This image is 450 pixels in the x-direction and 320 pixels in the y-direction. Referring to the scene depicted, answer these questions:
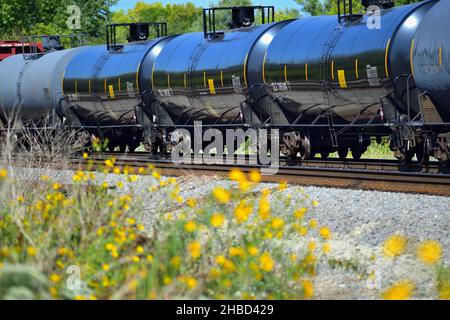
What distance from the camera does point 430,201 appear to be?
13.6 m

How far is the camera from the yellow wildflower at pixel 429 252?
332 inches

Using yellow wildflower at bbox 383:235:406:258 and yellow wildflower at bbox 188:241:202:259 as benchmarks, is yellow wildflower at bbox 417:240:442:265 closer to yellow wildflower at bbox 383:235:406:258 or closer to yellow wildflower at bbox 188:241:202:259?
yellow wildflower at bbox 383:235:406:258

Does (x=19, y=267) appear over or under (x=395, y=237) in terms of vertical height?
over

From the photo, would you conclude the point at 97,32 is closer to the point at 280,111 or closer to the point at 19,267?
the point at 280,111

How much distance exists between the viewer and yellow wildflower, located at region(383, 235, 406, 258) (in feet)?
30.3

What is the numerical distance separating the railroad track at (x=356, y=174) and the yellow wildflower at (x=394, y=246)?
145 inches

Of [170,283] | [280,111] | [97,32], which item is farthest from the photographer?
[97,32]

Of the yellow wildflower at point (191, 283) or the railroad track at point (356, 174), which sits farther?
the railroad track at point (356, 174)

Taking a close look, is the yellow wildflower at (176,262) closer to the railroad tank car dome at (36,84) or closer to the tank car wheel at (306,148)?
the tank car wheel at (306,148)

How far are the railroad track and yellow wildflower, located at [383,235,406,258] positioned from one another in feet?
12.1

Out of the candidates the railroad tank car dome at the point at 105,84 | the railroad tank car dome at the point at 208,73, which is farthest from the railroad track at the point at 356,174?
the railroad tank car dome at the point at 105,84

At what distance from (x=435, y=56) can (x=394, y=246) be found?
268 inches

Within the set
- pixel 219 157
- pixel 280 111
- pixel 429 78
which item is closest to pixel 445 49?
pixel 429 78

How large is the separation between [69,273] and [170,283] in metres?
0.90
